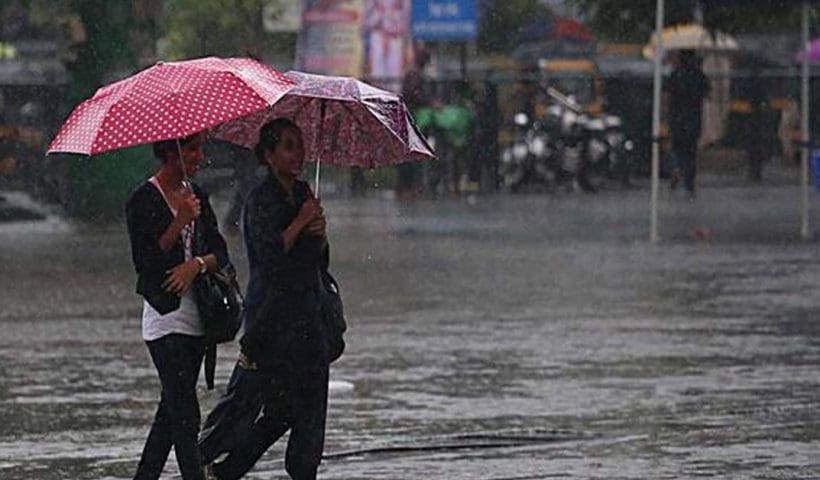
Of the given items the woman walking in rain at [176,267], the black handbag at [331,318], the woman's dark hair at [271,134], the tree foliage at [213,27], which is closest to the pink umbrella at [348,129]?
the woman's dark hair at [271,134]

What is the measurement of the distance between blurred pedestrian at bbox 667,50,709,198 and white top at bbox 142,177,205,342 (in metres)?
26.2

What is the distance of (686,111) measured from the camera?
121ft

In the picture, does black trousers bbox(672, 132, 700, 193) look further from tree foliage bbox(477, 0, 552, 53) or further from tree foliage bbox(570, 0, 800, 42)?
tree foliage bbox(477, 0, 552, 53)

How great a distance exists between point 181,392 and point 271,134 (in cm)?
100

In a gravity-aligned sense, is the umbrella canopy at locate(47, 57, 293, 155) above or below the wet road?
above

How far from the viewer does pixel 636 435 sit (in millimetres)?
12617

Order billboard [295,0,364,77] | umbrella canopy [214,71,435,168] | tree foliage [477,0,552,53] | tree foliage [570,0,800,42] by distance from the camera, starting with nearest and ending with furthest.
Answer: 1. umbrella canopy [214,71,435,168]
2. tree foliage [570,0,800,42]
3. billboard [295,0,364,77]
4. tree foliage [477,0,552,53]

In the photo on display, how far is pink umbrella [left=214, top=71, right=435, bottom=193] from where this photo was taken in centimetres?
995

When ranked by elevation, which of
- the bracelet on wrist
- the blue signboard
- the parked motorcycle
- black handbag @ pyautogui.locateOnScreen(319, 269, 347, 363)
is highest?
the blue signboard

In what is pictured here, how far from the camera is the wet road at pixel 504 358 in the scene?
1189cm

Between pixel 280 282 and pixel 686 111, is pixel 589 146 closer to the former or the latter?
pixel 686 111

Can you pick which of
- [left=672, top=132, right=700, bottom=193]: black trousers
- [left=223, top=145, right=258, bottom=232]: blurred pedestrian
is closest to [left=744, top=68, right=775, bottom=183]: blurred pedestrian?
[left=672, top=132, right=700, bottom=193]: black trousers

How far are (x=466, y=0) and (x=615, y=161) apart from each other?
335 cm

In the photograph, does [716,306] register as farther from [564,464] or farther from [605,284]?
[564,464]
